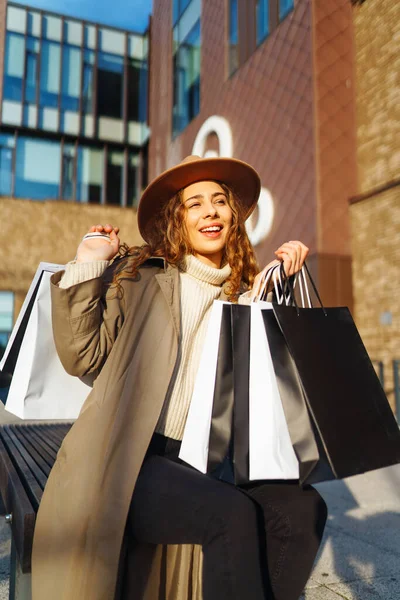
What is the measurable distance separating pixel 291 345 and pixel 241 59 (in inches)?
484

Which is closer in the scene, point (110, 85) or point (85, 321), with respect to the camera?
point (85, 321)

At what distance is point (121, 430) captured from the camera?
1670 mm

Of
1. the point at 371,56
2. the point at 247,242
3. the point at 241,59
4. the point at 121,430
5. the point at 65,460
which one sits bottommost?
the point at 65,460

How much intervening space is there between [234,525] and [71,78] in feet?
69.0

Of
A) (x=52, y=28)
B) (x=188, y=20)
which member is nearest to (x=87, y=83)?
(x=52, y=28)

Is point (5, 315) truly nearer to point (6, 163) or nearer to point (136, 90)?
point (6, 163)

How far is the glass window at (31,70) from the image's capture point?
19.2m

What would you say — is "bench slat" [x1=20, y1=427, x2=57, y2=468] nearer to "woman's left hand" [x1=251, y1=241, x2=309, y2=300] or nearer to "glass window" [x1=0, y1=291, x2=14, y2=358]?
"woman's left hand" [x1=251, y1=241, x2=309, y2=300]

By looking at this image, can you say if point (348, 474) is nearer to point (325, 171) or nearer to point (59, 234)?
point (325, 171)

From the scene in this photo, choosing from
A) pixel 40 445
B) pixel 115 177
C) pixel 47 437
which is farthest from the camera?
pixel 115 177

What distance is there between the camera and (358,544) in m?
3.00

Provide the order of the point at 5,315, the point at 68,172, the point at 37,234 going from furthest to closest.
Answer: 1. the point at 68,172
2. the point at 37,234
3. the point at 5,315

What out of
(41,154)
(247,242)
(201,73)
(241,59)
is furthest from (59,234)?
(247,242)

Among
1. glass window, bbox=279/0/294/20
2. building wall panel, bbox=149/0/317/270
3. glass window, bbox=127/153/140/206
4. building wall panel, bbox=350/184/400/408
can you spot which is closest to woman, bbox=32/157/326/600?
building wall panel, bbox=350/184/400/408
